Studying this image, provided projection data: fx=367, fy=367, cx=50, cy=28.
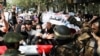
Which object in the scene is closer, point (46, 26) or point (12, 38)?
point (12, 38)

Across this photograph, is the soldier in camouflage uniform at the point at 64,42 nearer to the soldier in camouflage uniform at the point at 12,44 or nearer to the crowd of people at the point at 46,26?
the soldier in camouflage uniform at the point at 12,44

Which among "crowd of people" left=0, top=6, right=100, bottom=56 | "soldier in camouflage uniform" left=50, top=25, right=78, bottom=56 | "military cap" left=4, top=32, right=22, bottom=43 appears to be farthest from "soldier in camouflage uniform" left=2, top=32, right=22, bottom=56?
"crowd of people" left=0, top=6, right=100, bottom=56

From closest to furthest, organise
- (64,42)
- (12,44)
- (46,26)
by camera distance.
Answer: (12,44)
(64,42)
(46,26)

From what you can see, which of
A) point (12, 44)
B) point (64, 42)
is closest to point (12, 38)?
point (12, 44)

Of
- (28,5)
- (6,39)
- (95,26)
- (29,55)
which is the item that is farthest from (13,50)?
(28,5)

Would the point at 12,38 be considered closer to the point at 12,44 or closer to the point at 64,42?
the point at 12,44

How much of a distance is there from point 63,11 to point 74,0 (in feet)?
0.60

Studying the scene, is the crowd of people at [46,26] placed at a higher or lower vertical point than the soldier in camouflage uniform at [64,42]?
lower

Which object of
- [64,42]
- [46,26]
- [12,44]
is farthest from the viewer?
[46,26]

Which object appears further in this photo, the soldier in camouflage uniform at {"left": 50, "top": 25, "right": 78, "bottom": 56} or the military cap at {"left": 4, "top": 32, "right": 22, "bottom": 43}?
the soldier in camouflage uniform at {"left": 50, "top": 25, "right": 78, "bottom": 56}

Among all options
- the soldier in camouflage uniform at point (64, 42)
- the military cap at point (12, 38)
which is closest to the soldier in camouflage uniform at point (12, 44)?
the military cap at point (12, 38)

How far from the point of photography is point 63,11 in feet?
13.0

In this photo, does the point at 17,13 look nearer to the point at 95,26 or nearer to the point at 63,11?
the point at 63,11

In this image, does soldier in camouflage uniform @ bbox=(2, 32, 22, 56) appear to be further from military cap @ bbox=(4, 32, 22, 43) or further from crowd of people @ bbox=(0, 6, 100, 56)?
crowd of people @ bbox=(0, 6, 100, 56)
